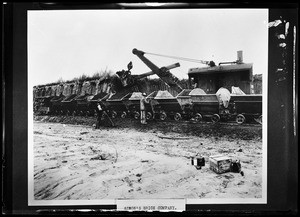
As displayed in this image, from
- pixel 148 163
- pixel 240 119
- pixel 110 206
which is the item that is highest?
pixel 240 119

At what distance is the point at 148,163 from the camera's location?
3.67ft

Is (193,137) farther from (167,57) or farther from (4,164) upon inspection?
(4,164)

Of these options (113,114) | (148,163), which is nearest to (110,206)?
(148,163)

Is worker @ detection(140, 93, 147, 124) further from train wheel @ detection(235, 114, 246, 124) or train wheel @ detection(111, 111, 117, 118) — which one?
train wheel @ detection(235, 114, 246, 124)

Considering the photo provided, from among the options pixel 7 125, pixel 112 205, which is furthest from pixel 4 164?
pixel 112 205

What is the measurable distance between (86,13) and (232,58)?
1.64 feet

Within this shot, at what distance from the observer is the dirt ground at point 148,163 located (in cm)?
111

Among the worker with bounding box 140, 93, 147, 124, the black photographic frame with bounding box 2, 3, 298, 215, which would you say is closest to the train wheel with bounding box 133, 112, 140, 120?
the worker with bounding box 140, 93, 147, 124

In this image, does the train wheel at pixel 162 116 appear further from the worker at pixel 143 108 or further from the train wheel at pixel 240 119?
the train wheel at pixel 240 119

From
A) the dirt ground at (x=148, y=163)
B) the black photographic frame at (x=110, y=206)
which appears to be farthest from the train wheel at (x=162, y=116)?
the black photographic frame at (x=110, y=206)

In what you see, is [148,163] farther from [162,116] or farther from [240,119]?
[240,119]

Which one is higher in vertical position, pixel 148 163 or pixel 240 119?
pixel 240 119

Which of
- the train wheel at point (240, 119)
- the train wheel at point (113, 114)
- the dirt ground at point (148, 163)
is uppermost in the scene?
the train wheel at point (113, 114)

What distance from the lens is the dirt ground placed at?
1.11m
